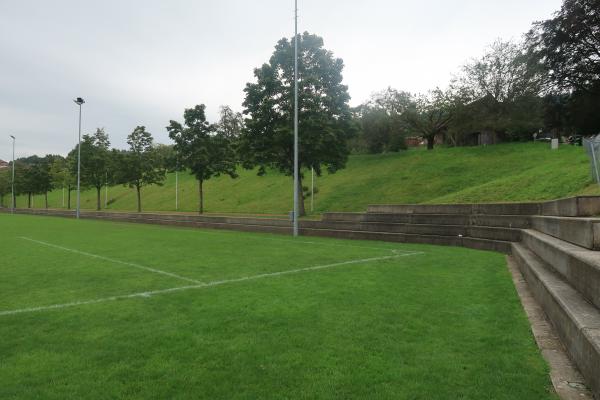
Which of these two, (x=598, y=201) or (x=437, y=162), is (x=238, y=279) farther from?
(x=437, y=162)

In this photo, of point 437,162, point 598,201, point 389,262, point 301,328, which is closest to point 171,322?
point 301,328

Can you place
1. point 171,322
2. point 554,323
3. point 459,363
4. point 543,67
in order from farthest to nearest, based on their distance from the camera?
1. point 543,67
2. point 171,322
3. point 554,323
4. point 459,363

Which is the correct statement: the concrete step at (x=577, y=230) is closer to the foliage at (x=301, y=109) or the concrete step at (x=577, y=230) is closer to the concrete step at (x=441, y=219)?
the concrete step at (x=441, y=219)

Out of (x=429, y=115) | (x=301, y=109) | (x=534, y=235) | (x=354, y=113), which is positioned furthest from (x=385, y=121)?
(x=534, y=235)

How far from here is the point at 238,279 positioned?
801 cm

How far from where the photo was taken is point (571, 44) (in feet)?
97.2

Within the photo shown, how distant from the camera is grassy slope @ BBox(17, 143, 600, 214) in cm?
1823

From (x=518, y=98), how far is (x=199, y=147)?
32538 mm

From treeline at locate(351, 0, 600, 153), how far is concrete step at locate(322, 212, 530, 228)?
39.4 feet

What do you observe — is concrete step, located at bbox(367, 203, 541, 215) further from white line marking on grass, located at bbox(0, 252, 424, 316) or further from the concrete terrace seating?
white line marking on grass, located at bbox(0, 252, 424, 316)

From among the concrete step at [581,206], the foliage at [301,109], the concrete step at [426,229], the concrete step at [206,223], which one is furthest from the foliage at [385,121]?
the concrete step at [581,206]

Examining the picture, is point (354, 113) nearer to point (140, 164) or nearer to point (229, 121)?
point (140, 164)

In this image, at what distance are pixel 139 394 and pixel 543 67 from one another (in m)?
37.6

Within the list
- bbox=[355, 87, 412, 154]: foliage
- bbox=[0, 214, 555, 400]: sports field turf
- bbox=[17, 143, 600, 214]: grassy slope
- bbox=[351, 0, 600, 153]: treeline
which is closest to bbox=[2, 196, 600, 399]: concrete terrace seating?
bbox=[0, 214, 555, 400]: sports field turf
